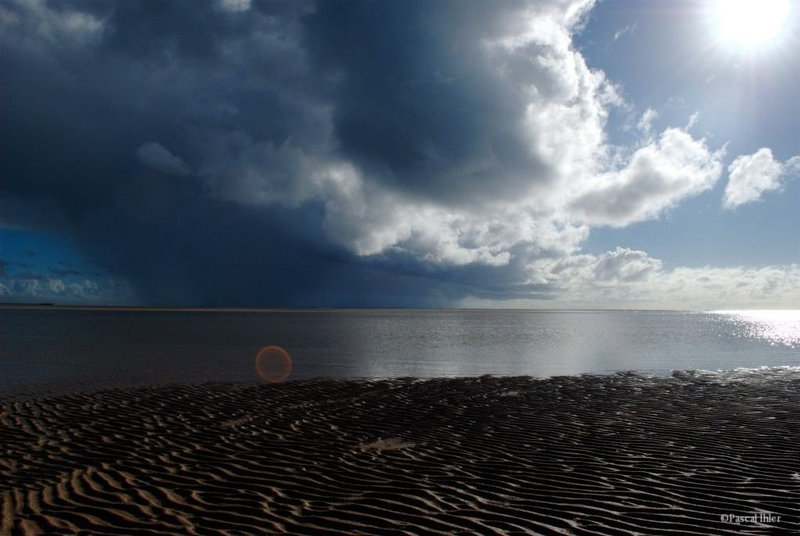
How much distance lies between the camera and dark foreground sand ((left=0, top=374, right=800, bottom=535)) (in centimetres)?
748

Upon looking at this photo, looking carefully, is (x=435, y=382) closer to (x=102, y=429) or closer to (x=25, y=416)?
(x=102, y=429)

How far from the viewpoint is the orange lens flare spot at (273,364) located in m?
25.5

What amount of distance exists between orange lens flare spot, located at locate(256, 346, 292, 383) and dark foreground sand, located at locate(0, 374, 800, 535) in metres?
6.86

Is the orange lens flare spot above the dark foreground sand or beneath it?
beneath

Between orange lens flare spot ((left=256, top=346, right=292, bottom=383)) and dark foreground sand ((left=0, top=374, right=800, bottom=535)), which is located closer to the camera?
dark foreground sand ((left=0, top=374, right=800, bottom=535))

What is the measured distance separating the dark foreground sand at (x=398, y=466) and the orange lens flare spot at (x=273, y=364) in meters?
6.86

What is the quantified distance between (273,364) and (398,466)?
22858 mm

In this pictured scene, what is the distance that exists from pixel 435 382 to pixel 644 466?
47.4ft

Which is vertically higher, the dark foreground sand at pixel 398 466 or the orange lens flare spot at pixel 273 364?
the dark foreground sand at pixel 398 466

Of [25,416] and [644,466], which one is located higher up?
[644,466]

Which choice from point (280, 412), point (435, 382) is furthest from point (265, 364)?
point (280, 412)

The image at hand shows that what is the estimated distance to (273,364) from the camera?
31.4 metres

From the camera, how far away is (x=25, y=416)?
1554cm

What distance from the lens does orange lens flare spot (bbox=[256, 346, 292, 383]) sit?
25.5 m
